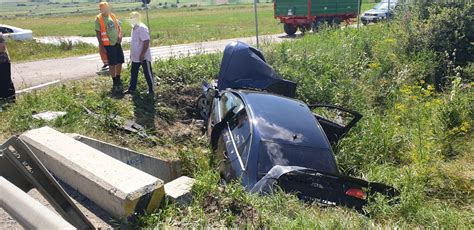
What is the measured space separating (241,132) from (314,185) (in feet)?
4.21

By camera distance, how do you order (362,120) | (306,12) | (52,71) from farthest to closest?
(306,12) → (52,71) → (362,120)

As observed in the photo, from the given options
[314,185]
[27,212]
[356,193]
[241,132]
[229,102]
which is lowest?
[356,193]

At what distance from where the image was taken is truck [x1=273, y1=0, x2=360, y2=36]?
22328 mm

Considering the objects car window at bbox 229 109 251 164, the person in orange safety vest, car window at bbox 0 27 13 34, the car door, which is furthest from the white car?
car window at bbox 229 109 251 164

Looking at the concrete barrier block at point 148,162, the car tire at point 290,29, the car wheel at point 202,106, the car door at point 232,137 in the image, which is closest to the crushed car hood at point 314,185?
the car door at point 232,137

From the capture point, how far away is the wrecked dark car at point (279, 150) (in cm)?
418

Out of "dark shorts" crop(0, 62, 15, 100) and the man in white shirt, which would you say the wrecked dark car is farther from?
"dark shorts" crop(0, 62, 15, 100)

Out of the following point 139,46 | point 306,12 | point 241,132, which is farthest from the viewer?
point 306,12

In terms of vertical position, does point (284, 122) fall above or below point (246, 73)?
below

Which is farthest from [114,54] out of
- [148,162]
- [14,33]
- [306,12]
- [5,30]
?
[306,12]

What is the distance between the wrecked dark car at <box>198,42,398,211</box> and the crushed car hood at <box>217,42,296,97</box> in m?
0.91

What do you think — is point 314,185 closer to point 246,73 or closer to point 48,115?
point 246,73

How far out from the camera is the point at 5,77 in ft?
24.7

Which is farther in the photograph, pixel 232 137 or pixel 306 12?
pixel 306 12
